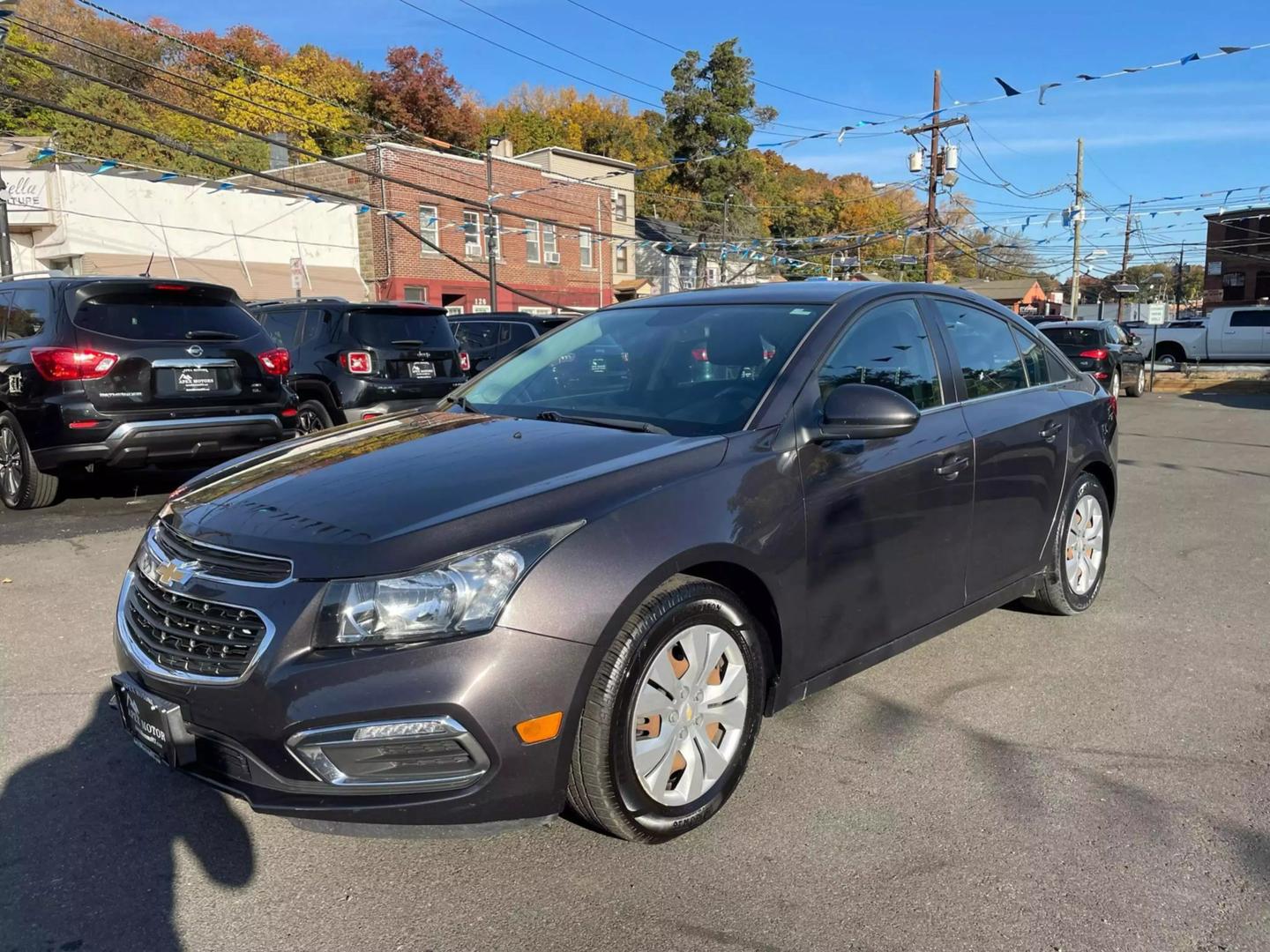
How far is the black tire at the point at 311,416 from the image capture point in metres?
9.67

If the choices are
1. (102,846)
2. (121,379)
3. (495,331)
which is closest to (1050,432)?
(102,846)

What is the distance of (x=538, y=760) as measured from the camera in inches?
97.6

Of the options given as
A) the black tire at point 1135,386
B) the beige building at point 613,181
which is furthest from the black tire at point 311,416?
the beige building at point 613,181

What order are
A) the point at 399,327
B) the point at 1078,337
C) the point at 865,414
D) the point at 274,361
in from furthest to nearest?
1. the point at 1078,337
2. the point at 399,327
3. the point at 274,361
4. the point at 865,414

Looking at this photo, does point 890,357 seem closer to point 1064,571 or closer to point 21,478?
point 1064,571

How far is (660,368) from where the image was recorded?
380 centimetres

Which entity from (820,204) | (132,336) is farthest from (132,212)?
(820,204)

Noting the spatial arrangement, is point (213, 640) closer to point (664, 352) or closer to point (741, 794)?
point (741, 794)

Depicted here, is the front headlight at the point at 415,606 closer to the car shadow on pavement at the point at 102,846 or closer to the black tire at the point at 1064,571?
the car shadow on pavement at the point at 102,846

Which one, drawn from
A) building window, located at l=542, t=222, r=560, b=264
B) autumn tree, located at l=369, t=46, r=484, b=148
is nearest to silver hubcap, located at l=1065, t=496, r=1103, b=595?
building window, located at l=542, t=222, r=560, b=264

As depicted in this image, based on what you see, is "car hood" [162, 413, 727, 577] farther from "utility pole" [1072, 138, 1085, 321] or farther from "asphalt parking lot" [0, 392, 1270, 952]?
"utility pole" [1072, 138, 1085, 321]

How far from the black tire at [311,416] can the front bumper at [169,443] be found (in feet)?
6.34

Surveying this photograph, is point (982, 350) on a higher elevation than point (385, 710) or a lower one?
higher

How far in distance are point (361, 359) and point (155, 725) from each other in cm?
736
